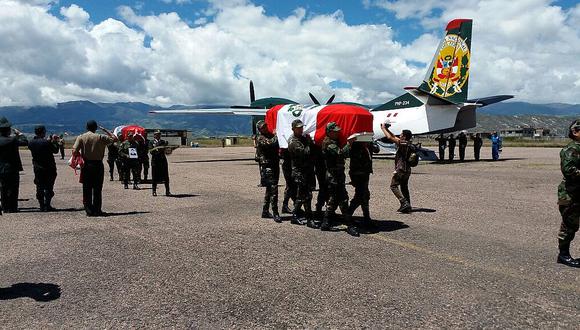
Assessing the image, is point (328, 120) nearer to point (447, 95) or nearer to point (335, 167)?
point (335, 167)

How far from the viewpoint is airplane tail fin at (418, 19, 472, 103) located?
24.6 m

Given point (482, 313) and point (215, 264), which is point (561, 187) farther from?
point (215, 264)

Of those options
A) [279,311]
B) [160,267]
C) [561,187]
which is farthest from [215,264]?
[561,187]

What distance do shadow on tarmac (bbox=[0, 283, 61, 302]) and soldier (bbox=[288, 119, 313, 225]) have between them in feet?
15.4

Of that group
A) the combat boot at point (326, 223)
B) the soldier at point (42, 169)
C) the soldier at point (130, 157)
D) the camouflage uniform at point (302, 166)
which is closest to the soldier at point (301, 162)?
the camouflage uniform at point (302, 166)

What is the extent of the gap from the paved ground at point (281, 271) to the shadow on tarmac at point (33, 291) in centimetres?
3

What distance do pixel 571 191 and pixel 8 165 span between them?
11.9 metres

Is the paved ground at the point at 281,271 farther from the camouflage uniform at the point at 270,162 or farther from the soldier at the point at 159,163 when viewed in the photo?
the soldier at the point at 159,163

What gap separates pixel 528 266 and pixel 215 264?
15.2 ft

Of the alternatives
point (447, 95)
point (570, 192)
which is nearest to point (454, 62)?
point (447, 95)

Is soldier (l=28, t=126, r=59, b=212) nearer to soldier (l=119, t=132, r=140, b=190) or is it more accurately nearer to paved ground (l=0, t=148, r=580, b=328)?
paved ground (l=0, t=148, r=580, b=328)

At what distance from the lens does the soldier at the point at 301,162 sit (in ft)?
27.0

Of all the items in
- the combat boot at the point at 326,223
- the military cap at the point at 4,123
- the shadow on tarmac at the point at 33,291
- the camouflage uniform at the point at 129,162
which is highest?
the military cap at the point at 4,123

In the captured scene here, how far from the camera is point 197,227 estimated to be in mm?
8648
